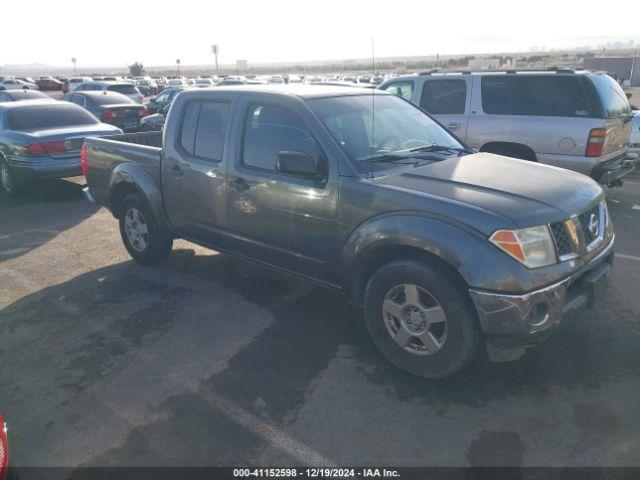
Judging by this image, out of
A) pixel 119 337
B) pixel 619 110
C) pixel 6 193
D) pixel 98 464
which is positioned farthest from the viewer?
pixel 6 193

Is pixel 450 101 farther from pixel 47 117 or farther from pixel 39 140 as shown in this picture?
pixel 47 117

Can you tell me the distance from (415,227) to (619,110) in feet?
17.9

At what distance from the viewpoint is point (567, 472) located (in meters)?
2.68

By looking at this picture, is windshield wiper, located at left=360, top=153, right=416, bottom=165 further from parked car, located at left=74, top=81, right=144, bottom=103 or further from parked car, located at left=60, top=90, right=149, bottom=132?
parked car, located at left=74, top=81, right=144, bottom=103

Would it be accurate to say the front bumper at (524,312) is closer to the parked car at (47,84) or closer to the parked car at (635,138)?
the parked car at (635,138)

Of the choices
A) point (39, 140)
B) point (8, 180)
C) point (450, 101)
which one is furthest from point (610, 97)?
point (8, 180)

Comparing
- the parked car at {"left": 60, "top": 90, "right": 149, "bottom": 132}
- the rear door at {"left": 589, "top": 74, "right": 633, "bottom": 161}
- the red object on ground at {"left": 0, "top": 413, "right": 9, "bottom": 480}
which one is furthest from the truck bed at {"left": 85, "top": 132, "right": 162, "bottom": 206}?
the parked car at {"left": 60, "top": 90, "right": 149, "bottom": 132}

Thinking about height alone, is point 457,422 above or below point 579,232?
below

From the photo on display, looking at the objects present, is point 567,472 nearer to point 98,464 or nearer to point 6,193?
point 98,464

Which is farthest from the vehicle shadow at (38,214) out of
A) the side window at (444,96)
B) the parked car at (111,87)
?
the parked car at (111,87)

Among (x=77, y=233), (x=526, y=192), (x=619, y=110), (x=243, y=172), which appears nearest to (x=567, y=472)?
(x=526, y=192)

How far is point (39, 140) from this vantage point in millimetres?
8508

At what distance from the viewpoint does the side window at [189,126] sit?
4848 millimetres

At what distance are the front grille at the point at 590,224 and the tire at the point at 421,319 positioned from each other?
96 cm
